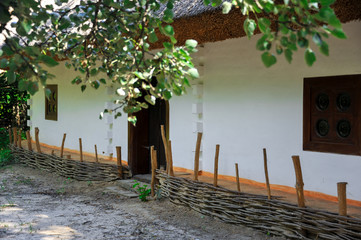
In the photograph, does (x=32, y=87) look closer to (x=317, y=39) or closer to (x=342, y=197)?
(x=317, y=39)

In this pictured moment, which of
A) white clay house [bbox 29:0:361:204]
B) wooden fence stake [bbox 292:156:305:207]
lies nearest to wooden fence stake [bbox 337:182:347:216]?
wooden fence stake [bbox 292:156:305:207]

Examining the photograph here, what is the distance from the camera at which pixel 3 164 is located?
Result: 10.5 metres

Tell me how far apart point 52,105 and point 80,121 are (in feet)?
5.84

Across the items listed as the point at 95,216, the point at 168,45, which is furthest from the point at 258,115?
the point at 168,45

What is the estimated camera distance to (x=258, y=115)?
19.7 feet

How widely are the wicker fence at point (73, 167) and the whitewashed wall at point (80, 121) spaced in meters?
0.62

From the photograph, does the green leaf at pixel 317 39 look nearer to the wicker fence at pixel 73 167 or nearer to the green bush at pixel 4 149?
the wicker fence at pixel 73 167

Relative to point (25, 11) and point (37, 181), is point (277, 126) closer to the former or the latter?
point (25, 11)

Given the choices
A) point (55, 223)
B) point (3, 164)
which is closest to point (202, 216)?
point (55, 223)

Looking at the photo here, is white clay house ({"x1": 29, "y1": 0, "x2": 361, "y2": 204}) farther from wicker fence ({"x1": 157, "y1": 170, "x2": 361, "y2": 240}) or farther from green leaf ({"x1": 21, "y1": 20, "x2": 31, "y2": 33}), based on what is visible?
green leaf ({"x1": 21, "y1": 20, "x2": 31, "y2": 33})

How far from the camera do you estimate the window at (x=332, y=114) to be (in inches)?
192

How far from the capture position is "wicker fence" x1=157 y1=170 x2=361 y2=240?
13.5 feet

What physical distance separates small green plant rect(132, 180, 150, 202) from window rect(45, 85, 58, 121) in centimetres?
434

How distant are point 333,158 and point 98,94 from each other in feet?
17.8
